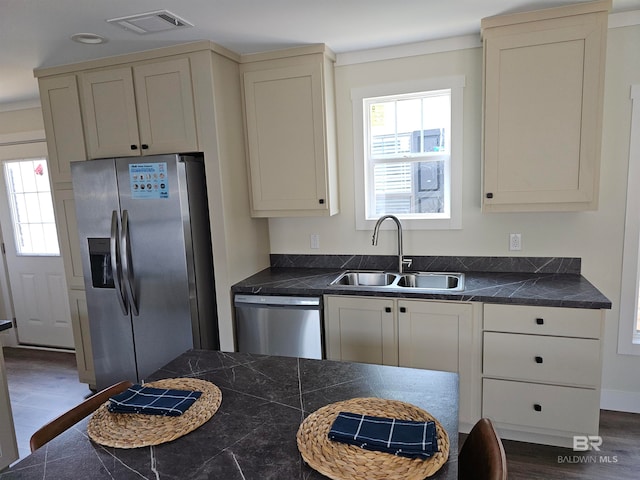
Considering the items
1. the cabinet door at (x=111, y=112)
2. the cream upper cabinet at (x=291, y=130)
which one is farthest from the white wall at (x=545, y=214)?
the cabinet door at (x=111, y=112)

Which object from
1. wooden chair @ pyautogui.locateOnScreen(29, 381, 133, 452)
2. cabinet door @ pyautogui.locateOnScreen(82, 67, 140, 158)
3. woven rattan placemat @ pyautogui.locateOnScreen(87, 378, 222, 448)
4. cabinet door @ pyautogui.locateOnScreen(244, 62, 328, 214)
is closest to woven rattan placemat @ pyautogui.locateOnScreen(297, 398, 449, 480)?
woven rattan placemat @ pyautogui.locateOnScreen(87, 378, 222, 448)

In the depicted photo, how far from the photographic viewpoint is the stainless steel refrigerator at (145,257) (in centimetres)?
265

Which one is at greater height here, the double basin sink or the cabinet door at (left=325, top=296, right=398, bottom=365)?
the double basin sink

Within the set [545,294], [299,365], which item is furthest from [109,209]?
[545,294]

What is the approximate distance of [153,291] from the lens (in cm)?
276

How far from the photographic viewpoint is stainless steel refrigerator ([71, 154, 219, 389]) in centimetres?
265

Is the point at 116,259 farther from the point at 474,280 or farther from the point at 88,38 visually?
the point at 474,280

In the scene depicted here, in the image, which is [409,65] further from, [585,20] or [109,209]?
[109,209]

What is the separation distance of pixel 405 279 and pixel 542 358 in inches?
38.2

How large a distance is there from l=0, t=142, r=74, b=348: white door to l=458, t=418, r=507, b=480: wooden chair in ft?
13.5

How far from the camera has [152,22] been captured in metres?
2.23

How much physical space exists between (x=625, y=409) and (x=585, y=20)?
2.38 metres

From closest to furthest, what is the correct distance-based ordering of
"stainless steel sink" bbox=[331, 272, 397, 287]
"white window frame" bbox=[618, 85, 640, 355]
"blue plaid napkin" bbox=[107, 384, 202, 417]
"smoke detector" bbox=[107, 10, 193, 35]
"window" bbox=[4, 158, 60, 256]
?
"blue plaid napkin" bbox=[107, 384, 202, 417] < "smoke detector" bbox=[107, 10, 193, 35] < "white window frame" bbox=[618, 85, 640, 355] < "stainless steel sink" bbox=[331, 272, 397, 287] < "window" bbox=[4, 158, 60, 256]

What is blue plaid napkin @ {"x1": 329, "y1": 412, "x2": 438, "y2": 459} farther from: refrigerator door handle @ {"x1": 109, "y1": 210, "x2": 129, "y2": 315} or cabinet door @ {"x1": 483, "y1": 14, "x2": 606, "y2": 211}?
refrigerator door handle @ {"x1": 109, "y1": 210, "x2": 129, "y2": 315}
